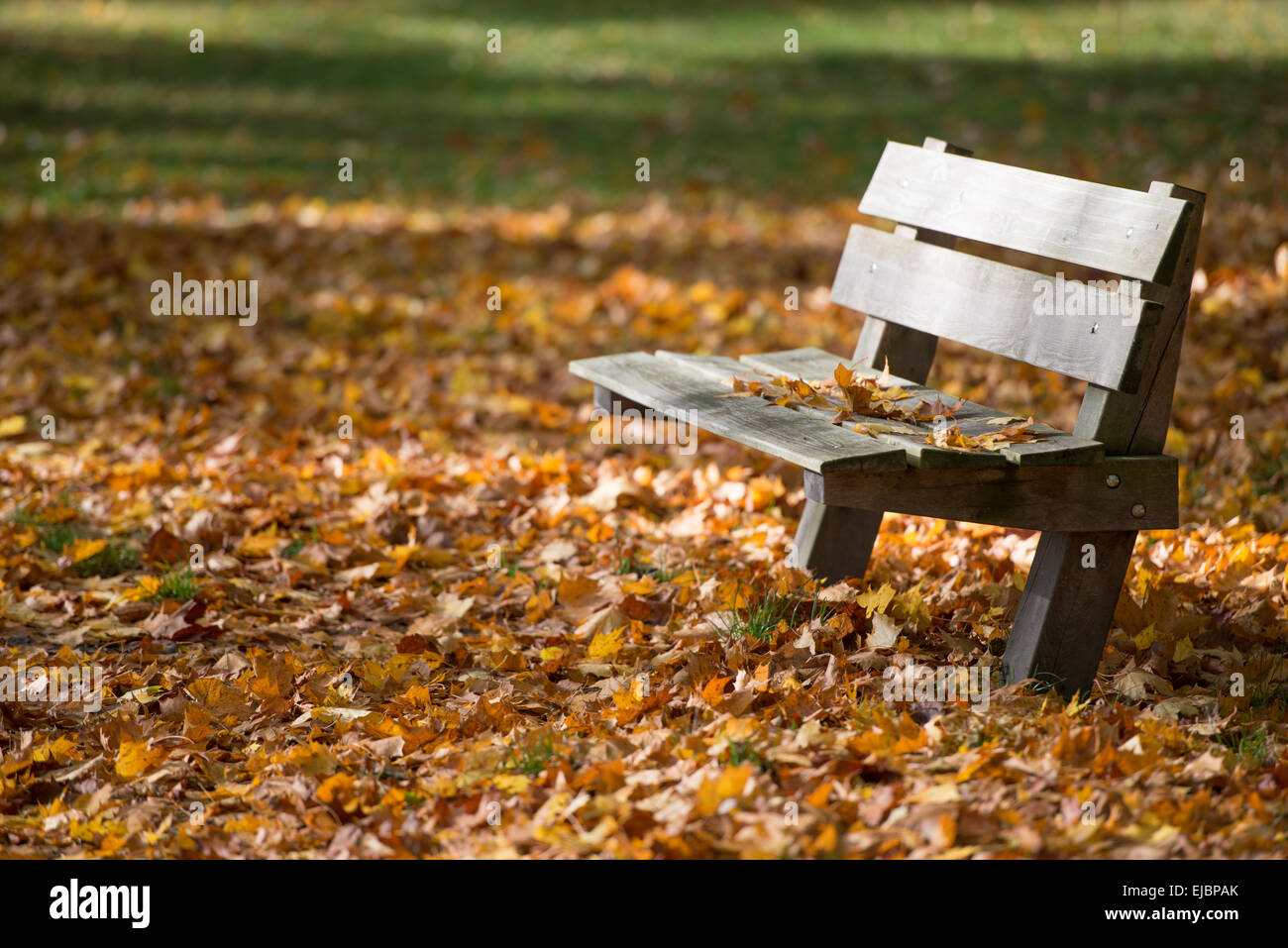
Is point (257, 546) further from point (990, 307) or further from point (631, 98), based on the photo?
point (631, 98)

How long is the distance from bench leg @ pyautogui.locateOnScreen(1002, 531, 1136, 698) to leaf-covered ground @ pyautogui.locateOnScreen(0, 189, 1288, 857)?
0.32ft

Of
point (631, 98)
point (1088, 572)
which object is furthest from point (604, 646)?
point (631, 98)

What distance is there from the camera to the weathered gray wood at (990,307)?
2822 millimetres

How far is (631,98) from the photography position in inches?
436

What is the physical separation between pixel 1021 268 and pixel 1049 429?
0.52 metres

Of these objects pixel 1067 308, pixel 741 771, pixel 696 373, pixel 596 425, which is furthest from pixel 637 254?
pixel 741 771

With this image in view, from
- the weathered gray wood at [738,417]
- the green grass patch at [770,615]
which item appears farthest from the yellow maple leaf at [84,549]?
the green grass patch at [770,615]

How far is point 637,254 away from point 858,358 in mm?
3975

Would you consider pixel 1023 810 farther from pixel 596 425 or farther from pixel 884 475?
pixel 596 425

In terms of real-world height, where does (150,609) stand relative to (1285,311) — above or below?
below

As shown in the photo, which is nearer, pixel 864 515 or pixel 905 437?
pixel 905 437

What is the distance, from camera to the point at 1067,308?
298 centimetres
